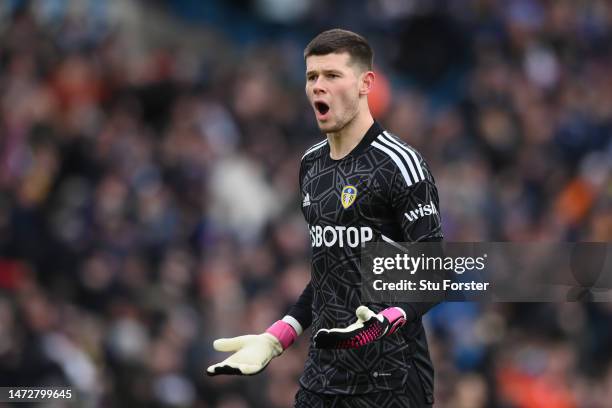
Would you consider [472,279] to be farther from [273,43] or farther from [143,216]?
[273,43]

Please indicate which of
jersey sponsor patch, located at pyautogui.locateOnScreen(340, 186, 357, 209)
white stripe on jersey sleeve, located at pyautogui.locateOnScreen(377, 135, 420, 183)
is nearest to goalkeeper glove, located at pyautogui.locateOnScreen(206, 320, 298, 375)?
jersey sponsor patch, located at pyautogui.locateOnScreen(340, 186, 357, 209)

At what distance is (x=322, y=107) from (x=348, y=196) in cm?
39

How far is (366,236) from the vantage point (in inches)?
194

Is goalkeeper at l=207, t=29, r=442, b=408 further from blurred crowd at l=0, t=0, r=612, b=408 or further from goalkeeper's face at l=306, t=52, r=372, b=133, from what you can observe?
blurred crowd at l=0, t=0, r=612, b=408

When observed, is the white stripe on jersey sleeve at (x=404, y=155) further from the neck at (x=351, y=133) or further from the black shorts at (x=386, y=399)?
the black shorts at (x=386, y=399)

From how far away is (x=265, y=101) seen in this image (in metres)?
13.6

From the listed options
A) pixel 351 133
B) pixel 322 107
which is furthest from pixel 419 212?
pixel 322 107

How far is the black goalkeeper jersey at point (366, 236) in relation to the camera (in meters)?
4.86

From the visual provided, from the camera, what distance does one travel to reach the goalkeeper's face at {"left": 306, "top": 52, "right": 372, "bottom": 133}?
4.98 meters

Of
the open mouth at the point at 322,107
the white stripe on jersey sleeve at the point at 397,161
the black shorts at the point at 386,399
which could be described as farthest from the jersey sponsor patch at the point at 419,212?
the black shorts at the point at 386,399

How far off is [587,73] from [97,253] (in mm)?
6651

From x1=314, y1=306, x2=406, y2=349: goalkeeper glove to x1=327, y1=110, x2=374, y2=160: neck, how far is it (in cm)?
86

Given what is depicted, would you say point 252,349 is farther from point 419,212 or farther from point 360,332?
point 419,212

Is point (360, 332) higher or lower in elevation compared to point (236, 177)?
lower
